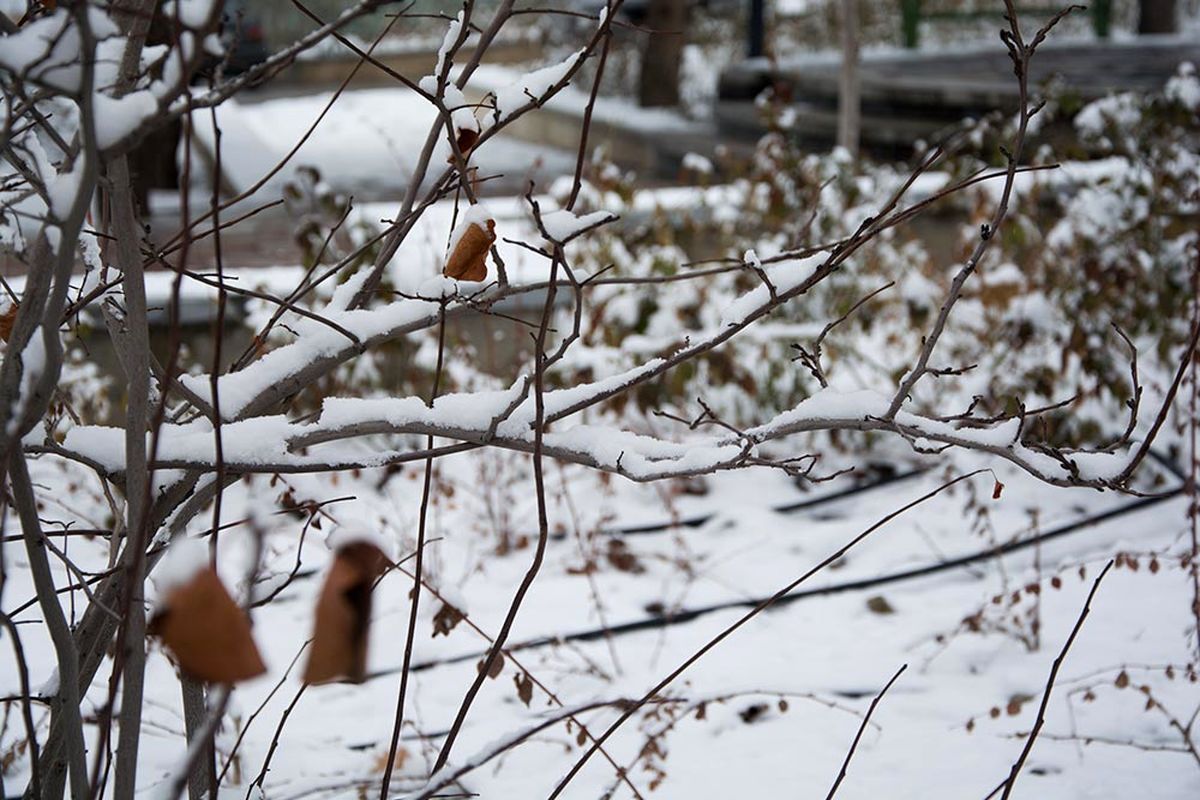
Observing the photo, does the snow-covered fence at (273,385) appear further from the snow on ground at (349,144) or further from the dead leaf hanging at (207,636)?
the snow on ground at (349,144)

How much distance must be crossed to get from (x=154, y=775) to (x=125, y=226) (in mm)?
1366

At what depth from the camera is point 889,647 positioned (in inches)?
100

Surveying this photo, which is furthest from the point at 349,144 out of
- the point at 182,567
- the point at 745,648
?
the point at 182,567

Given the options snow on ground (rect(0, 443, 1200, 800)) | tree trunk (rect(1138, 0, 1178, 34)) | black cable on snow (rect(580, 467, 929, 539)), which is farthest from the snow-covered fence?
tree trunk (rect(1138, 0, 1178, 34))

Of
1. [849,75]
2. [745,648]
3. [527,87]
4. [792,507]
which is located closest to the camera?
[527,87]

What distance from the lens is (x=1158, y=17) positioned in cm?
1367

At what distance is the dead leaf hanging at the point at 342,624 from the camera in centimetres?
58

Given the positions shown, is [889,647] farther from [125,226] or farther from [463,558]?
[125,226]

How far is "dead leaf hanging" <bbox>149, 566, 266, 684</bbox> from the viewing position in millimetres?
565

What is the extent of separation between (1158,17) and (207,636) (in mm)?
15330

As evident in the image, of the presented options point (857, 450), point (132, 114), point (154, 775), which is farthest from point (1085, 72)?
point (132, 114)

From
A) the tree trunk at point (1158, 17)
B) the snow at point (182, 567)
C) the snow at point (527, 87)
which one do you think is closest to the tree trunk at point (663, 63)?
the tree trunk at point (1158, 17)

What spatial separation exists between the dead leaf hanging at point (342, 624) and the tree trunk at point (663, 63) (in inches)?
428

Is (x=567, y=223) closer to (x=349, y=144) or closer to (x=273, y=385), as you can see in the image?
(x=273, y=385)
